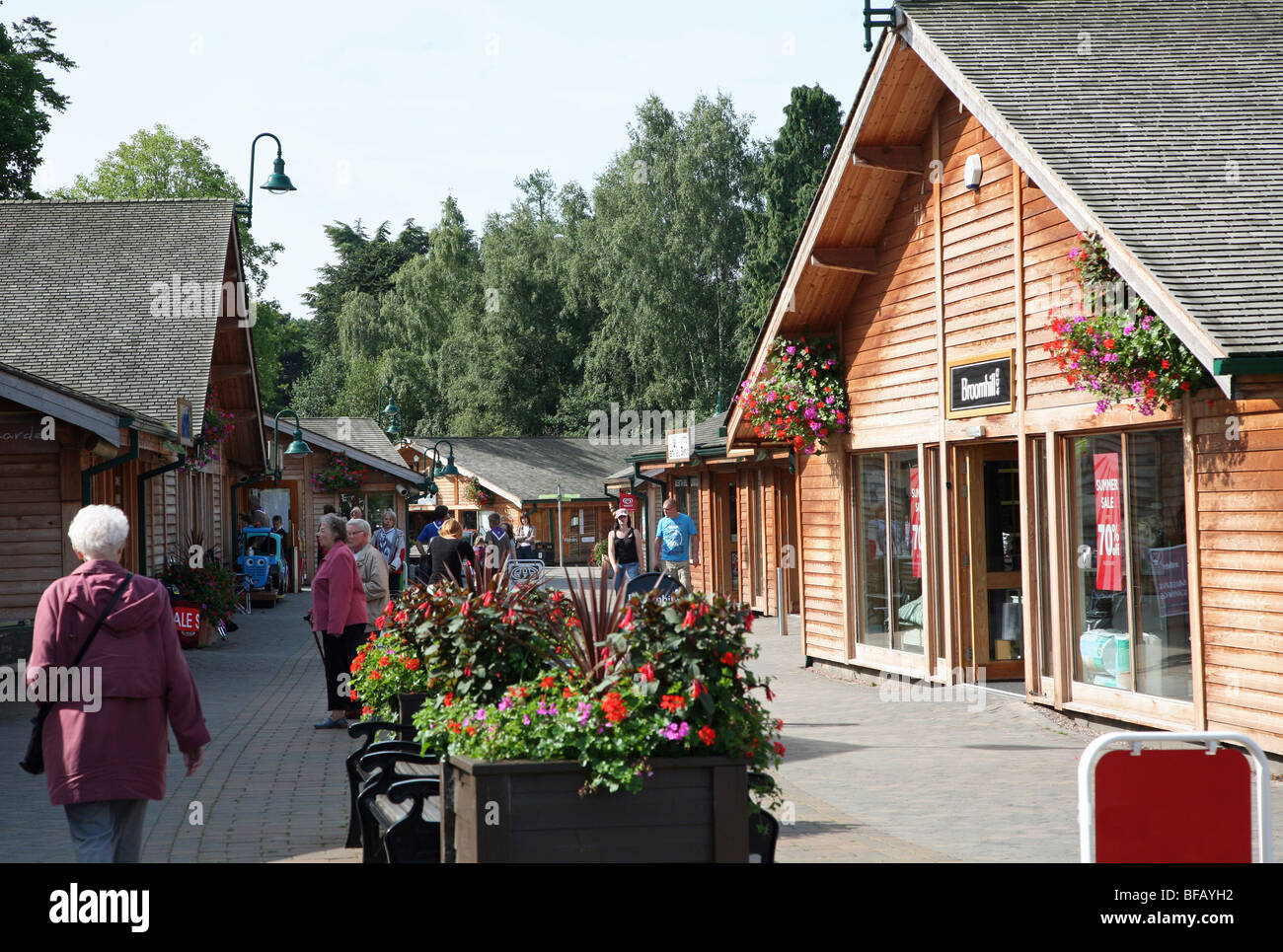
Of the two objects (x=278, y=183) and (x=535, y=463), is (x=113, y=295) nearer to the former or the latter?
(x=278, y=183)

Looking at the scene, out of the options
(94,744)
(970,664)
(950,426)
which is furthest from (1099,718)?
(94,744)

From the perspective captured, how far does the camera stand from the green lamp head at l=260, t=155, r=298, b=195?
21.3 metres

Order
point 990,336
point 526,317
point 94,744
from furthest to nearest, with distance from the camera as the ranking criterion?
1. point 526,317
2. point 990,336
3. point 94,744

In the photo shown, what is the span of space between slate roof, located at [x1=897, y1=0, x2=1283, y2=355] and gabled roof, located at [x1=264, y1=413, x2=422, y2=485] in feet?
66.4

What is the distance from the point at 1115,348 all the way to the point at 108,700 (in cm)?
692

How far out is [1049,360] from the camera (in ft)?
37.3

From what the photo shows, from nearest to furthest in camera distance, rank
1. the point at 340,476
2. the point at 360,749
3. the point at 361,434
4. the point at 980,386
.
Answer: the point at 360,749
the point at 980,386
the point at 340,476
the point at 361,434

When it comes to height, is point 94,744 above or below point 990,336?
below

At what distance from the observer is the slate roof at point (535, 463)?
5525cm

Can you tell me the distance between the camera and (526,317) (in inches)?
2303

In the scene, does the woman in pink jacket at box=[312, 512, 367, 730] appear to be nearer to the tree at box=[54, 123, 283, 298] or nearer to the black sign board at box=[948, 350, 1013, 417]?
the black sign board at box=[948, 350, 1013, 417]

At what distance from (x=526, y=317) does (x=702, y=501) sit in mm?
31368
